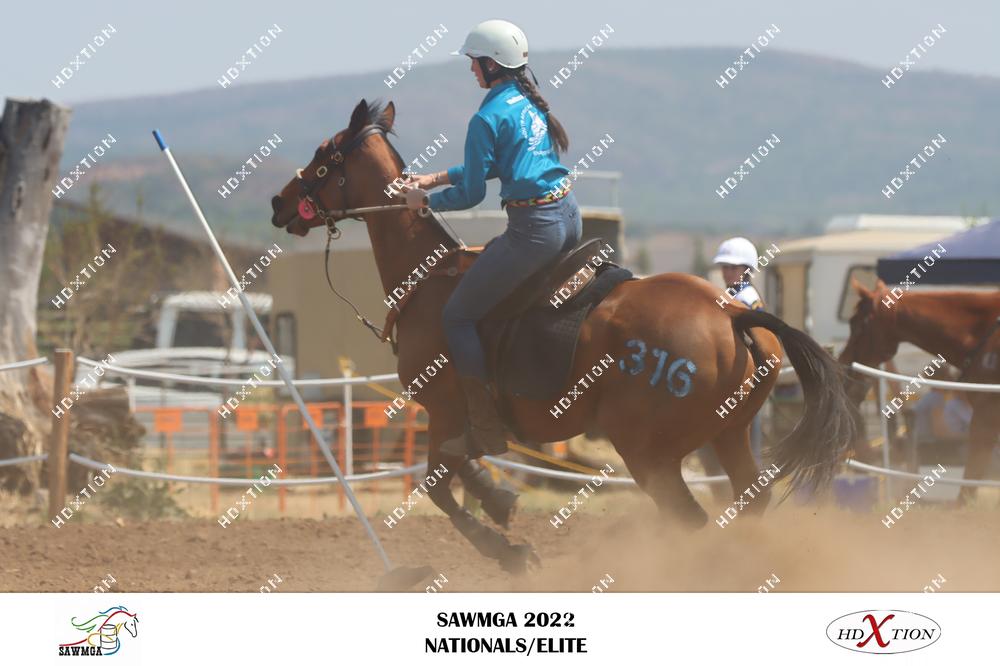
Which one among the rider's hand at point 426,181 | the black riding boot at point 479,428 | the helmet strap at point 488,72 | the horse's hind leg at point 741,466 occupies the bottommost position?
the horse's hind leg at point 741,466

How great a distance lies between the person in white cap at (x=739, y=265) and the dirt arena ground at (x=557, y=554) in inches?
52.0

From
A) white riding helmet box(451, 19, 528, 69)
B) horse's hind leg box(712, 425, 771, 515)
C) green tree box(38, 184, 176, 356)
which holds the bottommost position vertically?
green tree box(38, 184, 176, 356)

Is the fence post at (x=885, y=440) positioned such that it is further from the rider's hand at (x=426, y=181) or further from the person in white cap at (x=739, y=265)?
the rider's hand at (x=426, y=181)

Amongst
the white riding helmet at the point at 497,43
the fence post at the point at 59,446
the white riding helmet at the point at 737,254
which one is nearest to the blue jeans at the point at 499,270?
the white riding helmet at the point at 497,43

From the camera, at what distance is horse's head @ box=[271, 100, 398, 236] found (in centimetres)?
618

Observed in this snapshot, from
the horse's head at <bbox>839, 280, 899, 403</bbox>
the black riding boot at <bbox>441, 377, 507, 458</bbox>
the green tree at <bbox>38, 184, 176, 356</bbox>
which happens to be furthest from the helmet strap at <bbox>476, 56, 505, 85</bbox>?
the green tree at <bbox>38, 184, 176, 356</bbox>

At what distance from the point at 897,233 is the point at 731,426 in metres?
14.3

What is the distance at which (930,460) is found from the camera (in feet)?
37.9

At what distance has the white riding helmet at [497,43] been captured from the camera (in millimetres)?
5613

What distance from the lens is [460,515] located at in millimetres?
6012

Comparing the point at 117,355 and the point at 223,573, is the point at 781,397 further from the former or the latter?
the point at 117,355
